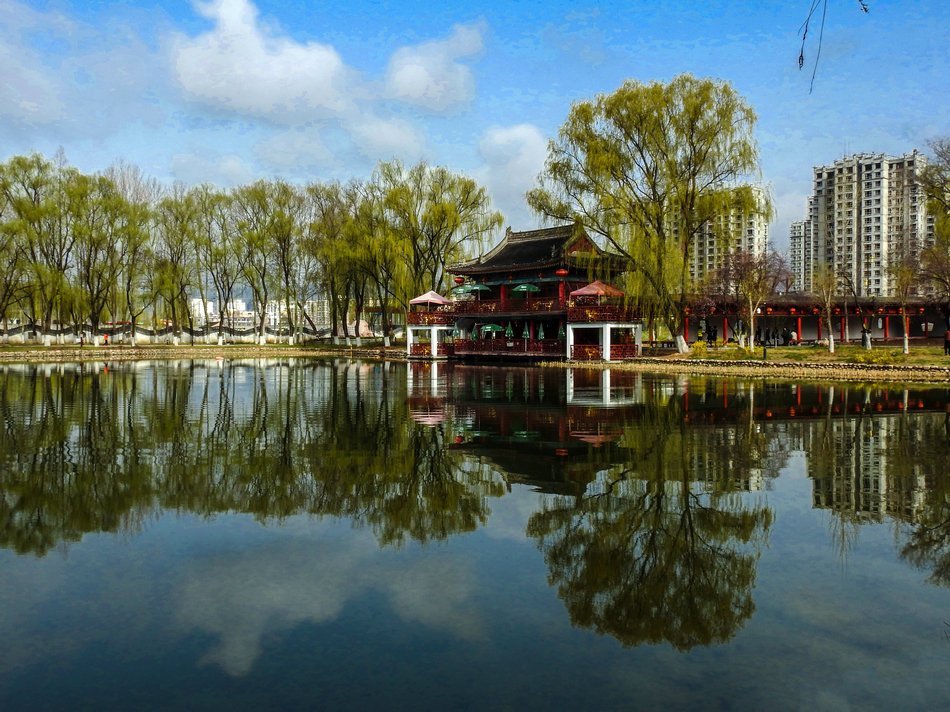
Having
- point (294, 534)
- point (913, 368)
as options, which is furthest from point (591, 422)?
point (913, 368)

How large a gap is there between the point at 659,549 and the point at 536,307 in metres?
38.5

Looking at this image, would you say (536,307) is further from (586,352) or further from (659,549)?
(659,549)

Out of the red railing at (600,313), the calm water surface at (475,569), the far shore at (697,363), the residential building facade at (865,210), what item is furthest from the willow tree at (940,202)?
the residential building facade at (865,210)

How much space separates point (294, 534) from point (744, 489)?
5861 mm

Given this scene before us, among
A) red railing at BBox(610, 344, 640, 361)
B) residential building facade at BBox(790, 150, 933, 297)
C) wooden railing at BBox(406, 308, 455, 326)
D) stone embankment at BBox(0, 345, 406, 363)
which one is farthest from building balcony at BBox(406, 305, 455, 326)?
residential building facade at BBox(790, 150, 933, 297)

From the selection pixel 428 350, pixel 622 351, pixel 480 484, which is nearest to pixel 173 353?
pixel 428 350

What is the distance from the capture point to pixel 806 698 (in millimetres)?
4684

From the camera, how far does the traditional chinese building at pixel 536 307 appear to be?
41656 millimetres

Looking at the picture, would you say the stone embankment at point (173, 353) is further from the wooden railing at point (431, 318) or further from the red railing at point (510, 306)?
the red railing at point (510, 306)

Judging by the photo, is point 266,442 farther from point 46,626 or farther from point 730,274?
point 730,274

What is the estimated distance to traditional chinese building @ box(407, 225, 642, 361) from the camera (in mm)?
41656

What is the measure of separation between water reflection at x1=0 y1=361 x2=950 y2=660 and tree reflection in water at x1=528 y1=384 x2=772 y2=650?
1.0 inches

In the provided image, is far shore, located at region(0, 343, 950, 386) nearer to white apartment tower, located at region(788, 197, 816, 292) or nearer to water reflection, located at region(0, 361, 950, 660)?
water reflection, located at region(0, 361, 950, 660)

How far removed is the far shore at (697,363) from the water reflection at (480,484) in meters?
8.05
